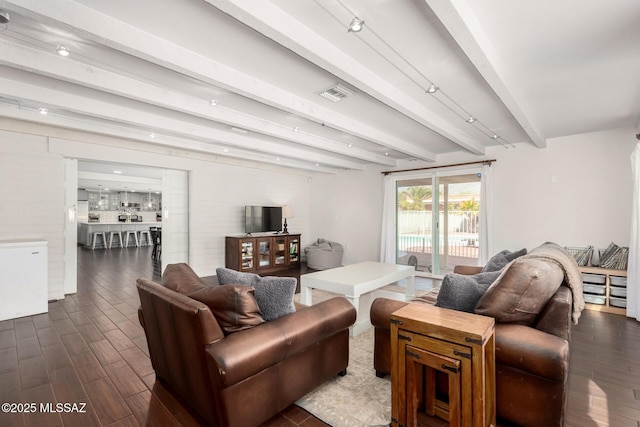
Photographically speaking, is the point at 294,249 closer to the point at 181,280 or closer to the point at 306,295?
the point at 306,295

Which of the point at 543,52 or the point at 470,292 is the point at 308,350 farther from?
the point at 543,52

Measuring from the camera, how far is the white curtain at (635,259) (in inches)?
143

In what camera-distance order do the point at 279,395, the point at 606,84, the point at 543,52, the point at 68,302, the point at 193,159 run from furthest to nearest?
the point at 193,159
the point at 68,302
the point at 606,84
the point at 543,52
the point at 279,395

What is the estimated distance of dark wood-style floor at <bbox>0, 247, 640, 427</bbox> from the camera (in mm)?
1877

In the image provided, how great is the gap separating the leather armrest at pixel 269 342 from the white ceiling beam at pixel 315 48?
1.82 m

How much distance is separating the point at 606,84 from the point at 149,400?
4885mm

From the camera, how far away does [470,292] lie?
2025 mm

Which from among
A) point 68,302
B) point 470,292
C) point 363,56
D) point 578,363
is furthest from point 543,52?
point 68,302

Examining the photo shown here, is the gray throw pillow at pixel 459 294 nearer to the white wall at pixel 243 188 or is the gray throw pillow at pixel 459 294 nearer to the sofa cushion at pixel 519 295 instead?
the sofa cushion at pixel 519 295

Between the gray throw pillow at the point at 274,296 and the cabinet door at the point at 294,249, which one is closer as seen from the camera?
the gray throw pillow at the point at 274,296

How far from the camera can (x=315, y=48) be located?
7.02 feet

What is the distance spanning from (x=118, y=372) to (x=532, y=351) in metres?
2.94

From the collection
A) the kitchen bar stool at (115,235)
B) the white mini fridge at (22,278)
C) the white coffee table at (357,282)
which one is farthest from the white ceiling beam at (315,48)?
the kitchen bar stool at (115,235)

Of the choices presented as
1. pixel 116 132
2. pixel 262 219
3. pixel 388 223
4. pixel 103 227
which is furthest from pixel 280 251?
pixel 103 227
